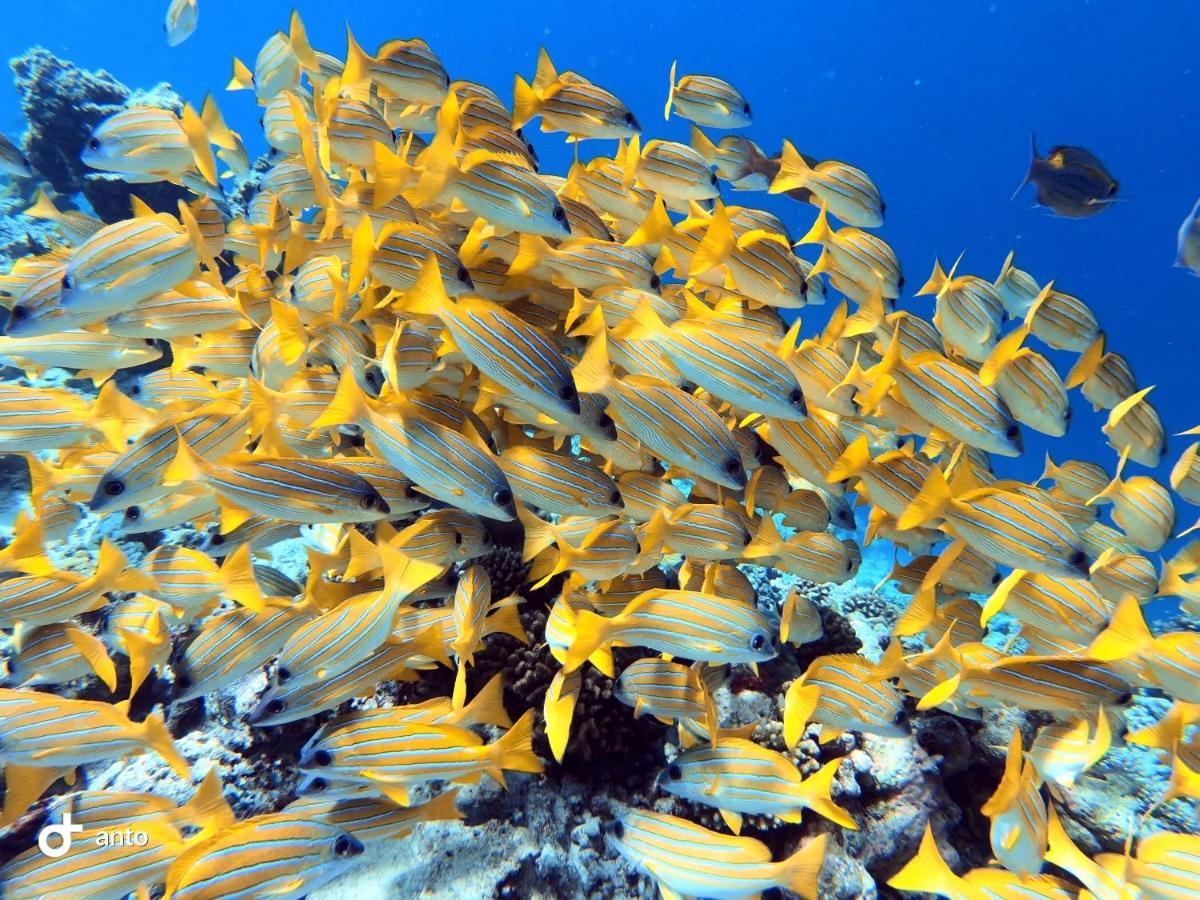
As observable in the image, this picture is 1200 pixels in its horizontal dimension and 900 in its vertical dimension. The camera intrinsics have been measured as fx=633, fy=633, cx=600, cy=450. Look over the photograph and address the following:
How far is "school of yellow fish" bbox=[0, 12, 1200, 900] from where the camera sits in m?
2.55

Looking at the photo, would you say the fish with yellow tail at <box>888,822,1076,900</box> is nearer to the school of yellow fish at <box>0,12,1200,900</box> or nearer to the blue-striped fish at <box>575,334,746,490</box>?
the school of yellow fish at <box>0,12,1200,900</box>

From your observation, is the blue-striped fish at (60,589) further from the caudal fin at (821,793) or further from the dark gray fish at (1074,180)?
the dark gray fish at (1074,180)

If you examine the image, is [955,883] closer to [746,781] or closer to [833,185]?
[746,781]

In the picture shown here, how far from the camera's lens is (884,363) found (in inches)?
131

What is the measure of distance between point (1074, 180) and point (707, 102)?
3.44 meters

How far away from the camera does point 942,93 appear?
85.8 meters

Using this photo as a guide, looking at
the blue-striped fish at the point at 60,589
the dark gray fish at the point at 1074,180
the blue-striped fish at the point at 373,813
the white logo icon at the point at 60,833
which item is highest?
the dark gray fish at the point at 1074,180

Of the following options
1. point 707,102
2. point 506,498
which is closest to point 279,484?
point 506,498

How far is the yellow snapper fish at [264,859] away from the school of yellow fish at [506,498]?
0.04ft

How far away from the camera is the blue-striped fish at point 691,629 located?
2746 millimetres

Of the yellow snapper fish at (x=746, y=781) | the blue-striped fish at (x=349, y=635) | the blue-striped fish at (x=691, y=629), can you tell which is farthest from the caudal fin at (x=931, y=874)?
the blue-striped fish at (x=349, y=635)

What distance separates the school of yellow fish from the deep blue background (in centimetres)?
4816

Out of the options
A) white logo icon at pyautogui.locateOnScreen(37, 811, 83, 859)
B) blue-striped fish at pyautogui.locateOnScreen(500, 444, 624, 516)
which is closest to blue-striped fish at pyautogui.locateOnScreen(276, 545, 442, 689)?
blue-striped fish at pyautogui.locateOnScreen(500, 444, 624, 516)

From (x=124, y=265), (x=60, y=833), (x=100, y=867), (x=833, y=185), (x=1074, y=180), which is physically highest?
(x=1074, y=180)
